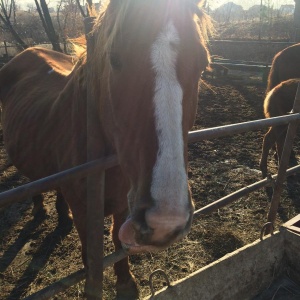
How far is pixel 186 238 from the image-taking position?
329 cm

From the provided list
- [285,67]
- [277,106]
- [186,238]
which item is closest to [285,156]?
[186,238]

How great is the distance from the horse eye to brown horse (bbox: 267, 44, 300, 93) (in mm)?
6025

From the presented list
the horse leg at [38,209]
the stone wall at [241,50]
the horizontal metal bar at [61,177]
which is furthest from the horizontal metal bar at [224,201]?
the stone wall at [241,50]

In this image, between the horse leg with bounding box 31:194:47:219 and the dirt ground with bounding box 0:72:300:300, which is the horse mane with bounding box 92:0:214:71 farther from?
Answer: the horse leg with bounding box 31:194:47:219

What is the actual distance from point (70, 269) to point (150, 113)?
7.19 feet

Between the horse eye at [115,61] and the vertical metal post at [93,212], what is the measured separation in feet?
0.68

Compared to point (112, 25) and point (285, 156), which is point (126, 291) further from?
point (112, 25)

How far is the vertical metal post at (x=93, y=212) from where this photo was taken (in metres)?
1.51

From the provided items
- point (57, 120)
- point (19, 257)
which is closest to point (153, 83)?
point (57, 120)

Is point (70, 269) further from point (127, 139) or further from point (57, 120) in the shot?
point (127, 139)

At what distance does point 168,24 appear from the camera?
4.43 feet

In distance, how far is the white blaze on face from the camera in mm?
1125

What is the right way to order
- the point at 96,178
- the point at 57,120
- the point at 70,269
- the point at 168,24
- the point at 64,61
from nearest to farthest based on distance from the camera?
the point at 168,24, the point at 96,178, the point at 57,120, the point at 70,269, the point at 64,61

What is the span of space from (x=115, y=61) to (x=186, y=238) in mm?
2346
